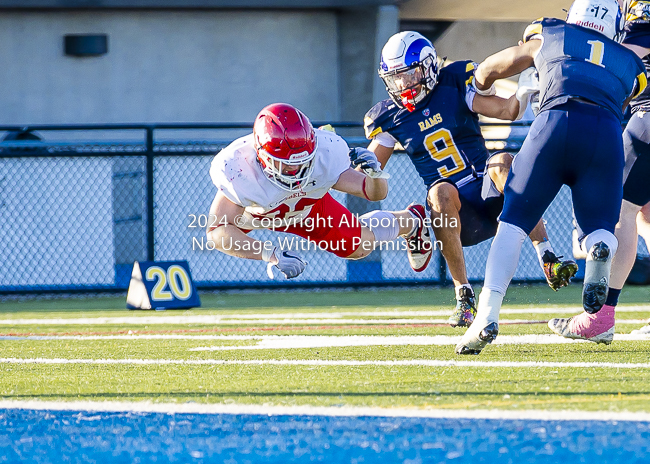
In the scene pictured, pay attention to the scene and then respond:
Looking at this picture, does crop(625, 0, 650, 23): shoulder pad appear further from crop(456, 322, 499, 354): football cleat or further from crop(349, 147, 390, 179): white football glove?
crop(456, 322, 499, 354): football cleat

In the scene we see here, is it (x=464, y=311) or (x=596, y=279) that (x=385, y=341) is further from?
(x=596, y=279)

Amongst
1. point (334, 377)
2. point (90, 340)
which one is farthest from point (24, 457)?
point (90, 340)

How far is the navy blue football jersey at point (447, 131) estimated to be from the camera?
4.82m

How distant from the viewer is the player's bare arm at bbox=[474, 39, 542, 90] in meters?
3.53

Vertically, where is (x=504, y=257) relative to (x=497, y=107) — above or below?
below

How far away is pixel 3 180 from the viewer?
8.45 meters

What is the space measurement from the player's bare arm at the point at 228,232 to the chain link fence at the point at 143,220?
4.15 metres

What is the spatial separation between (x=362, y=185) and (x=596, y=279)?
1285 millimetres

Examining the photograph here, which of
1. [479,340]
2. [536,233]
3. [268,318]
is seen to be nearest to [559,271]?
[479,340]

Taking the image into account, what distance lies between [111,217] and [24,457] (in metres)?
6.70

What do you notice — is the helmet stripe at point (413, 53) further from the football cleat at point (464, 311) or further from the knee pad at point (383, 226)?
the football cleat at point (464, 311)

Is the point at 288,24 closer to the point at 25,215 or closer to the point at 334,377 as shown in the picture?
the point at 25,215

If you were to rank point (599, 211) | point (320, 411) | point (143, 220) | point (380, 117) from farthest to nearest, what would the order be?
point (143, 220)
point (380, 117)
point (599, 211)
point (320, 411)

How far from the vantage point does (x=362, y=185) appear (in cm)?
412
